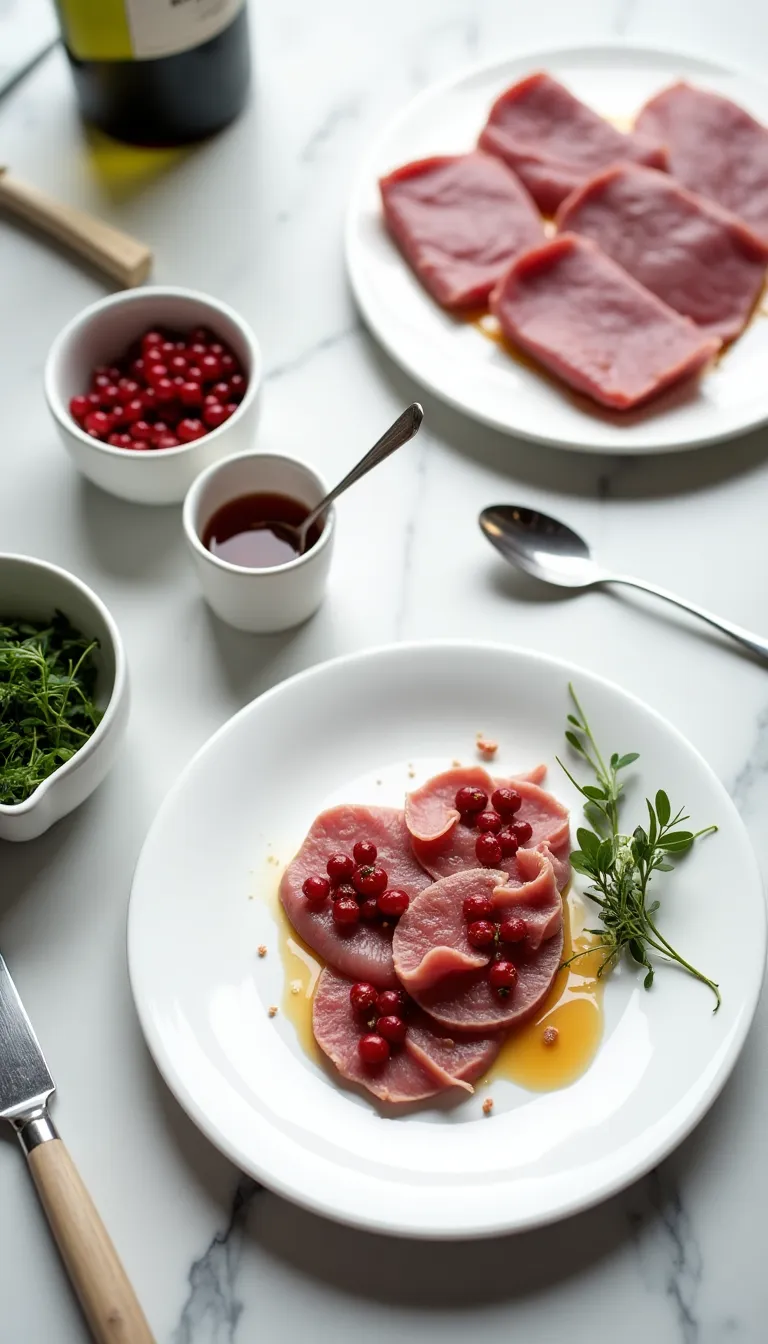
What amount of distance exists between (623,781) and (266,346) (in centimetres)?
83

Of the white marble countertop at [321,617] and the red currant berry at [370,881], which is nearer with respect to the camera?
the white marble countertop at [321,617]

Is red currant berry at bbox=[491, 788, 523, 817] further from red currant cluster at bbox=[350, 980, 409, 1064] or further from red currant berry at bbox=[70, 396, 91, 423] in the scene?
red currant berry at bbox=[70, 396, 91, 423]

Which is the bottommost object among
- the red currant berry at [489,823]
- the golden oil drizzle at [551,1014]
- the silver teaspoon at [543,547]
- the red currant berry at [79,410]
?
the golden oil drizzle at [551,1014]

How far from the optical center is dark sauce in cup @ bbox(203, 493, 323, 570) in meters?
1.42

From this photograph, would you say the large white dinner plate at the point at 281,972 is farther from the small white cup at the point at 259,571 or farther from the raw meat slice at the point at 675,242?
the raw meat slice at the point at 675,242

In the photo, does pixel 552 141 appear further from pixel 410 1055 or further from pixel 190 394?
pixel 410 1055

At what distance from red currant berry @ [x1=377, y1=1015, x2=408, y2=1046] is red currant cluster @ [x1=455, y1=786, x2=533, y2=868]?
192mm

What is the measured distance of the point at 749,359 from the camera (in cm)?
162

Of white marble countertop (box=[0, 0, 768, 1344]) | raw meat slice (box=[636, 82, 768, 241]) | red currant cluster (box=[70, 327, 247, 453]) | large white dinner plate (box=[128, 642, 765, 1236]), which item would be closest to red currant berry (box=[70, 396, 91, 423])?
red currant cluster (box=[70, 327, 247, 453])

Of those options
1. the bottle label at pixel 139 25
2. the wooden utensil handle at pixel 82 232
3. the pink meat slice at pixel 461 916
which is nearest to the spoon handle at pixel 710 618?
the pink meat slice at pixel 461 916

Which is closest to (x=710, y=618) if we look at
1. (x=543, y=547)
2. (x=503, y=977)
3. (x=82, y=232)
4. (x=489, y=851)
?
(x=543, y=547)

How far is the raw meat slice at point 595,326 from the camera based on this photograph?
156 centimetres

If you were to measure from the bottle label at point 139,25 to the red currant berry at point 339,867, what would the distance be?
1152 millimetres

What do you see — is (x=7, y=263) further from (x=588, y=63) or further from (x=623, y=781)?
(x=623, y=781)
